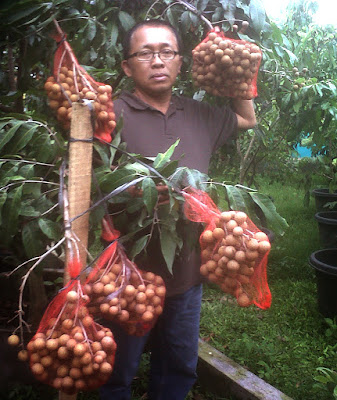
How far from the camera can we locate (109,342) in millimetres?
1228

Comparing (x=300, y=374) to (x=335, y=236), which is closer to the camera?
(x=300, y=374)

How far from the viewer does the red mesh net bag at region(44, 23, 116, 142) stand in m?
1.51

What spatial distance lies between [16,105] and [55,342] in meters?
1.35

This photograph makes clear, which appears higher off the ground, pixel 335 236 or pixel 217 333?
pixel 335 236

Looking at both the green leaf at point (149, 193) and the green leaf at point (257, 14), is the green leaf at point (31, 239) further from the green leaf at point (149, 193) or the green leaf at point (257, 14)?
the green leaf at point (257, 14)

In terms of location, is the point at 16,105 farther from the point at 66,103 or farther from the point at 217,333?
the point at 217,333

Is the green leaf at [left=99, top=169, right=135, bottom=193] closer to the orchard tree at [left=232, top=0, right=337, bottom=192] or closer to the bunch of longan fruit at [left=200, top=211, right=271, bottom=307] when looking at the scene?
the bunch of longan fruit at [left=200, top=211, right=271, bottom=307]

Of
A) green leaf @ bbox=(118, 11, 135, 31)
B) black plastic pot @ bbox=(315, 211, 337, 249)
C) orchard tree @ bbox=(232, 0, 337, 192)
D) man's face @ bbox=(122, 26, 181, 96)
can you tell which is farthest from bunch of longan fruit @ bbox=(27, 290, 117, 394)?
black plastic pot @ bbox=(315, 211, 337, 249)

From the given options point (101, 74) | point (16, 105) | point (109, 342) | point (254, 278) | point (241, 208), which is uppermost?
point (101, 74)

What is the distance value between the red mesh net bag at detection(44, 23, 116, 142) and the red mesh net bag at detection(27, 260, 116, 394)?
0.53m

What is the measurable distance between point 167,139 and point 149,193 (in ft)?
1.93

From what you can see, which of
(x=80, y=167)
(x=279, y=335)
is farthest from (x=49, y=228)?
(x=279, y=335)

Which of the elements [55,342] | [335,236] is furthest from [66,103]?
[335,236]

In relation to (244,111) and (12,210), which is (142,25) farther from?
(12,210)
